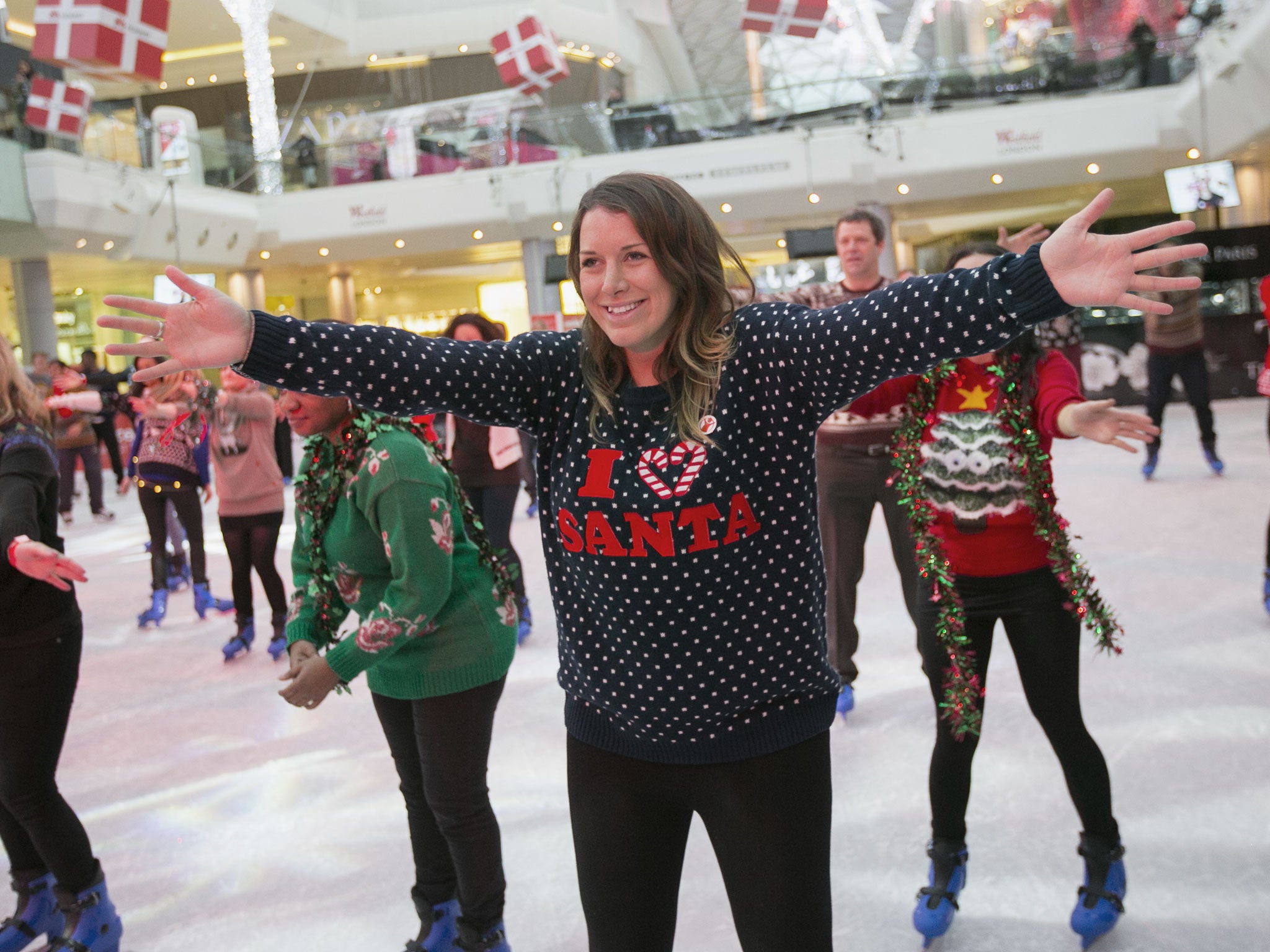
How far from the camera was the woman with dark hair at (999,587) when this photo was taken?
2.24 meters

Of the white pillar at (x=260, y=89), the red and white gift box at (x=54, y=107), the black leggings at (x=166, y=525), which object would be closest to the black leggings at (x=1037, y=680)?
the black leggings at (x=166, y=525)

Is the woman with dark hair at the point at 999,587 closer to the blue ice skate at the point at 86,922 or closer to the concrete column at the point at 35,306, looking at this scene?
the blue ice skate at the point at 86,922

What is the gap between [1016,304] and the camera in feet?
3.85

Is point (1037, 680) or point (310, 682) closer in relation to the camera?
point (310, 682)

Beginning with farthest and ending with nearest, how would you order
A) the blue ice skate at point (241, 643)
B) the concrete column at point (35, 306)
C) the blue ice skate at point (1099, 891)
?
the concrete column at point (35, 306)
the blue ice skate at point (241, 643)
the blue ice skate at point (1099, 891)

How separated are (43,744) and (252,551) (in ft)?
9.24

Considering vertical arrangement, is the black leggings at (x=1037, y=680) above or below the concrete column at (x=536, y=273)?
below

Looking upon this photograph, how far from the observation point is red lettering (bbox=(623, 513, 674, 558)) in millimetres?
1367

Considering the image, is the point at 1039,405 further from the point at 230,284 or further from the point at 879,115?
the point at 230,284

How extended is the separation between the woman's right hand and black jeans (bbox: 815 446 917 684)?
256cm

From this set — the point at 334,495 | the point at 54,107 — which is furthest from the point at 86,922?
the point at 54,107

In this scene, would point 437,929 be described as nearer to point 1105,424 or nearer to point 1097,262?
point 1105,424

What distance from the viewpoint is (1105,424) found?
193cm

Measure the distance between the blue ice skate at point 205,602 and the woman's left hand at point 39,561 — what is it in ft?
12.7
